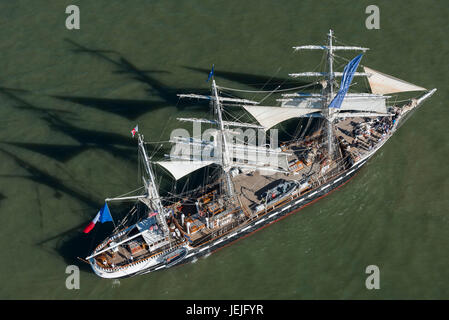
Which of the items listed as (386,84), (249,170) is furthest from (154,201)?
(386,84)

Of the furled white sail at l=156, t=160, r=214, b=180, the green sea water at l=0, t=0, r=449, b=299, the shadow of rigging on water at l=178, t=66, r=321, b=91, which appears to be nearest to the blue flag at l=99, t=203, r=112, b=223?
the green sea water at l=0, t=0, r=449, b=299

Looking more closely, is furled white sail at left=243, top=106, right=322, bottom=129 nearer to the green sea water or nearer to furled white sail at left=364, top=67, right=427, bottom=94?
furled white sail at left=364, top=67, right=427, bottom=94

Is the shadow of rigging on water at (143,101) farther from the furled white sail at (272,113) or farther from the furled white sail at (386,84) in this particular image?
the furled white sail at (386,84)

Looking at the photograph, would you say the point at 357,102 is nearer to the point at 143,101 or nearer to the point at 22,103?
the point at 143,101

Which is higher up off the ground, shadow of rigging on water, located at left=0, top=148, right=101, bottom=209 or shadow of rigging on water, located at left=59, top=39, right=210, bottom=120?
shadow of rigging on water, located at left=59, top=39, right=210, bottom=120

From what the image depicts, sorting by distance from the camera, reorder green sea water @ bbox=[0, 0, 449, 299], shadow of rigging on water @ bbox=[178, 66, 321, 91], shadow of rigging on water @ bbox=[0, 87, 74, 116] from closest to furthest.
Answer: green sea water @ bbox=[0, 0, 449, 299]
shadow of rigging on water @ bbox=[0, 87, 74, 116]
shadow of rigging on water @ bbox=[178, 66, 321, 91]
